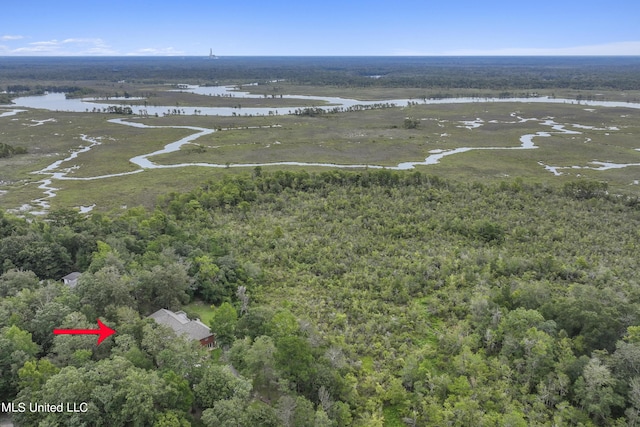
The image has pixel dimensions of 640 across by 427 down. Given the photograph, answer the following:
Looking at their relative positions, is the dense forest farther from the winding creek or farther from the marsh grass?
the winding creek

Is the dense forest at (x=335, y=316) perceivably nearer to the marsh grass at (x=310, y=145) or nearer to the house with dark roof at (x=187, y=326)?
the house with dark roof at (x=187, y=326)

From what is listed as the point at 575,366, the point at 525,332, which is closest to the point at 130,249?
the point at 525,332

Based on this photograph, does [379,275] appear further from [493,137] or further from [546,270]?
[493,137]

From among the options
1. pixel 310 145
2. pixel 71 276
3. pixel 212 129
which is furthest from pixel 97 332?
pixel 212 129

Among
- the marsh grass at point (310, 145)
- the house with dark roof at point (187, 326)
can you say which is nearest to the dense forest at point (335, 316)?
the house with dark roof at point (187, 326)

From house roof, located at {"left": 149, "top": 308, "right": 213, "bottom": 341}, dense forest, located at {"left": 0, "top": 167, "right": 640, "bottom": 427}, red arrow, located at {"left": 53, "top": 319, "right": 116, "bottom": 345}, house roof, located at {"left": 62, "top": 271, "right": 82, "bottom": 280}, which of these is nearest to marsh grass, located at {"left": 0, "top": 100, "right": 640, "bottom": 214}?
dense forest, located at {"left": 0, "top": 167, "right": 640, "bottom": 427}
